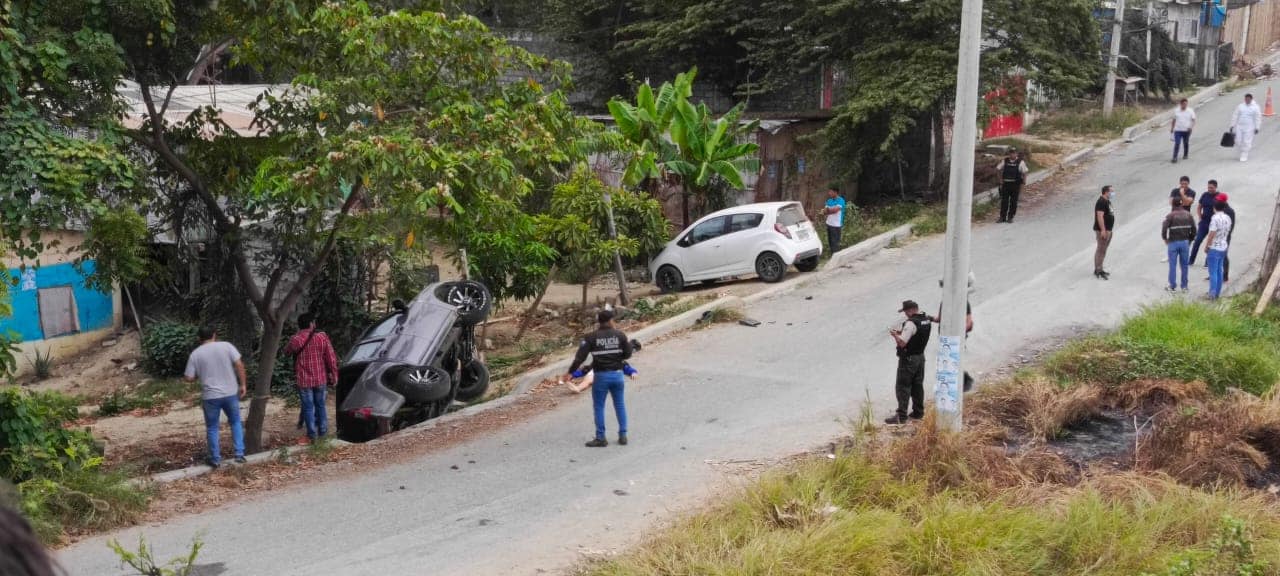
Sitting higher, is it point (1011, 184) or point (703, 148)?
point (703, 148)

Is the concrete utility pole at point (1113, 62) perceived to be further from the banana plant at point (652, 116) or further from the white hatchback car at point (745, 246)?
the banana plant at point (652, 116)

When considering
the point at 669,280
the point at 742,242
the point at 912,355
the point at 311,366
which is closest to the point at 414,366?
the point at 311,366

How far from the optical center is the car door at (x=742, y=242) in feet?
65.8

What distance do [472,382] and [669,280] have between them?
22.7 ft

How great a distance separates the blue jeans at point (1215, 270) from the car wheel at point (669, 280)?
28.7 feet

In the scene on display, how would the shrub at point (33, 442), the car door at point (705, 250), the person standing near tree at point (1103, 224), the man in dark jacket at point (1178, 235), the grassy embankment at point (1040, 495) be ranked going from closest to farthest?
1. the grassy embankment at point (1040, 495)
2. the shrub at point (33, 442)
3. the man in dark jacket at point (1178, 235)
4. the person standing near tree at point (1103, 224)
5. the car door at point (705, 250)

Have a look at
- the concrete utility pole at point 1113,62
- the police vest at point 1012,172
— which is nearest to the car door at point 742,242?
the police vest at point 1012,172

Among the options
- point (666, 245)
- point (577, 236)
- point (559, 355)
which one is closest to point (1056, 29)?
point (666, 245)

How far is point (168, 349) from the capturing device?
18.6 metres

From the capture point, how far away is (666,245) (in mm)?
21375

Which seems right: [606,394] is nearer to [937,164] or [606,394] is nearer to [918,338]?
[918,338]

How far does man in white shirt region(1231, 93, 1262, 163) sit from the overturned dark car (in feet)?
60.1

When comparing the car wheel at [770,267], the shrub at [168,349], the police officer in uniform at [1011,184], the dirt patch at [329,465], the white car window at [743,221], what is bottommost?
the shrub at [168,349]

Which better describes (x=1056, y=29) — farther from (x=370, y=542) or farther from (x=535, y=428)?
(x=370, y=542)
